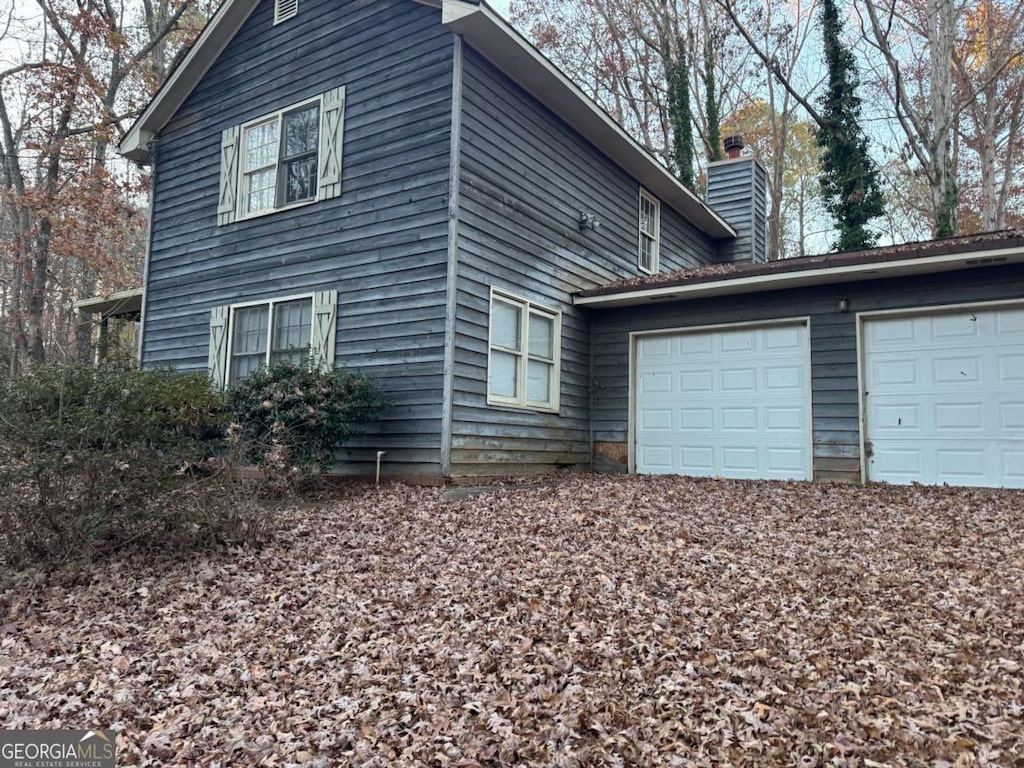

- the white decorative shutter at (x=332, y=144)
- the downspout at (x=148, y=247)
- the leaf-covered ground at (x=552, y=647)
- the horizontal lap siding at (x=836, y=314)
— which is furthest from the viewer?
the downspout at (x=148, y=247)

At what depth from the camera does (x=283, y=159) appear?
9875 millimetres

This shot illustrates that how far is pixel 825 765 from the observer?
2447 mm

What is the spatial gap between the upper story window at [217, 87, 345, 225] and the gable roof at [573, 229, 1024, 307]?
414 cm

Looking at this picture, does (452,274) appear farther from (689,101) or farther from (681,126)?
(689,101)

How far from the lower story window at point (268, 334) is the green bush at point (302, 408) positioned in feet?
5.41

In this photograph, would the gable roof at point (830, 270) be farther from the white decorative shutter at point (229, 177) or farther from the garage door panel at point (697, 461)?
the white decorative shutter at point (229, 177)

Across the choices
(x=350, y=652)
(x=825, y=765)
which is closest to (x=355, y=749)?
(x=350, y=652)

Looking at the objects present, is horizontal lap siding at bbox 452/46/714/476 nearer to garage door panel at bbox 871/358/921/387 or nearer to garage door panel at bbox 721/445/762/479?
garage door panel at bbox 721/445/762/479

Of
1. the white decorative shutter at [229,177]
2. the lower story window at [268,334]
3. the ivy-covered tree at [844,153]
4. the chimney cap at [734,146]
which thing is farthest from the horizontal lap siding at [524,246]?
the ivy-covered tree at [844,153]

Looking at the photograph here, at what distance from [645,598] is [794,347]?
613cm

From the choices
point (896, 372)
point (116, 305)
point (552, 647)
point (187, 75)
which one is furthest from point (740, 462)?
point (116, 305)

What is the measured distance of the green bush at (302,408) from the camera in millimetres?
7305

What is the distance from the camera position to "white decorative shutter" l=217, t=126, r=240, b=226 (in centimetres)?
1037

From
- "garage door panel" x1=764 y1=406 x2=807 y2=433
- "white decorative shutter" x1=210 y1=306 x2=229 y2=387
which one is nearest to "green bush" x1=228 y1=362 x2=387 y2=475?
"white decorative shutter" x1=210 y1=306 x2=229 y2=387
